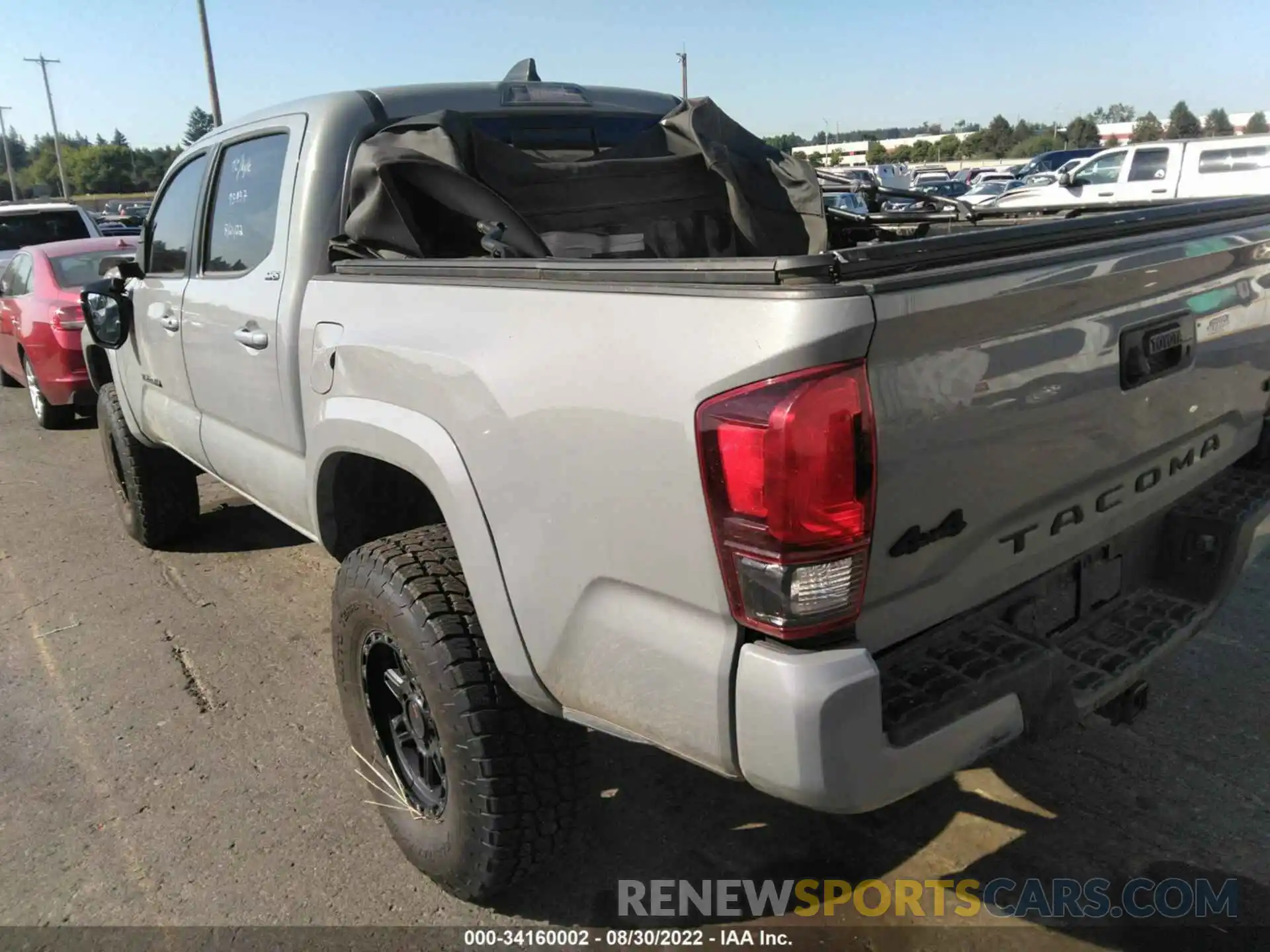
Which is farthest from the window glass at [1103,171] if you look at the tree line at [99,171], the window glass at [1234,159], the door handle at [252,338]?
the tree line at [99,171]

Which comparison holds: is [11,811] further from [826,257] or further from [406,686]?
[826,257]

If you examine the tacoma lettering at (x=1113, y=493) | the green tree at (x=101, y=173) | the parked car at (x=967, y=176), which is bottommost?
the tacoma lettering at (x=1113, y=493)

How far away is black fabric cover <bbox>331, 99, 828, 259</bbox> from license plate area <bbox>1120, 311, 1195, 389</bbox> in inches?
60.8

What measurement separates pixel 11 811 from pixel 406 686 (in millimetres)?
1485

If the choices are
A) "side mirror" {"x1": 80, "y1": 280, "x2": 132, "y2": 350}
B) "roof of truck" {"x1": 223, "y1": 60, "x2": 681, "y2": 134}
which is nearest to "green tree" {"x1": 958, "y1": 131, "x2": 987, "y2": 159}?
"roof of truck" {"x1": 223, "y1": 60, "x2": 681, "y2": 134}

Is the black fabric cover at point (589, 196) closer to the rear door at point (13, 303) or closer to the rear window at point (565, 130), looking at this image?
the rear window at point (565, 130)

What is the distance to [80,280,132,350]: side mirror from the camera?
4.64m

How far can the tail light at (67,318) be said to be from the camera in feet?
25.9

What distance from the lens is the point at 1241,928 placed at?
7.89ft

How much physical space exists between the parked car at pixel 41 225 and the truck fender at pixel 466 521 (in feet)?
38.4

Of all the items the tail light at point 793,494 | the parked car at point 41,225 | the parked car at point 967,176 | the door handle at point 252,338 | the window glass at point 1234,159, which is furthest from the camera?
the parked car at point 967,176

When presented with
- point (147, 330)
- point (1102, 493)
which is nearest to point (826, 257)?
point (1102, 493)

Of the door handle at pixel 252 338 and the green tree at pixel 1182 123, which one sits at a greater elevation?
the green tree at pixel 1182 123

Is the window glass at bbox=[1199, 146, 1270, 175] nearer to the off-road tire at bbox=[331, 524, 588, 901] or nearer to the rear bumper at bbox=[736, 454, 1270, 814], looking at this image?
the rear bumper at bbox=[736, 454, 1270, 814]
